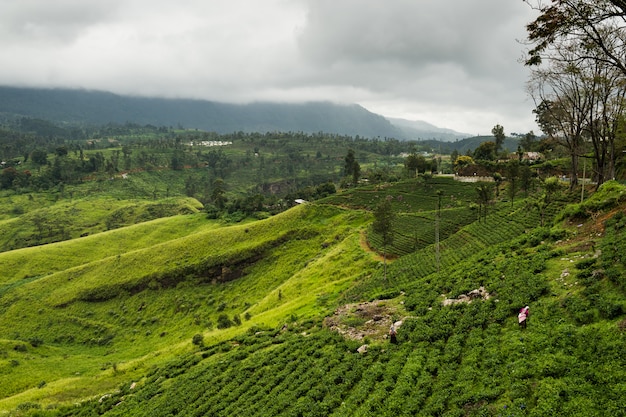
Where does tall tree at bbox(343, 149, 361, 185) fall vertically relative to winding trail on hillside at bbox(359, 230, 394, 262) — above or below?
above

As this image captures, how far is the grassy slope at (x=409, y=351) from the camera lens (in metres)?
13.4

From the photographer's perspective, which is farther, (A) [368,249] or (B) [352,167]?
(B) [352,167]

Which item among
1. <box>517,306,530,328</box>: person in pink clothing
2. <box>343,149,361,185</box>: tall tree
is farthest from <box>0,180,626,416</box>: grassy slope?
<box>343,149,361,185</box>: tall tree

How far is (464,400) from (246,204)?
11658cm

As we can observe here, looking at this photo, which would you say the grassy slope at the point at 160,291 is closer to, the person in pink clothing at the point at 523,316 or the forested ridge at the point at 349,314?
the forested ridge at the point at 349,314

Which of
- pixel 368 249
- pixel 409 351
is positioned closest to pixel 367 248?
pixel 368 249

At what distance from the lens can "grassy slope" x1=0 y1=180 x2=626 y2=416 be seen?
13445mm

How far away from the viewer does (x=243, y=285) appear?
238ft

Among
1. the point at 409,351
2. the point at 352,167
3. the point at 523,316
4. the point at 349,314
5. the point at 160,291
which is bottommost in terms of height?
the point at 160,291

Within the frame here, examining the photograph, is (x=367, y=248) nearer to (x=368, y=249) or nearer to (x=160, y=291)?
(x=368, y=249)

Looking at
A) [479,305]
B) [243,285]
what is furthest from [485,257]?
[243,285]

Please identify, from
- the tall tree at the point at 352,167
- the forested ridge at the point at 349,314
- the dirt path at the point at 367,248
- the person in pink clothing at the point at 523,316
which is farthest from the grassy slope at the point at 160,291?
the tall tree at the point at 352,167

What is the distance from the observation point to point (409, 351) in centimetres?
1939

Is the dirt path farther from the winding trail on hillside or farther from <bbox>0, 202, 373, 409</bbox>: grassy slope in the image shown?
<bbox>0, 202, 373, 409</bbox>: grassy slope
